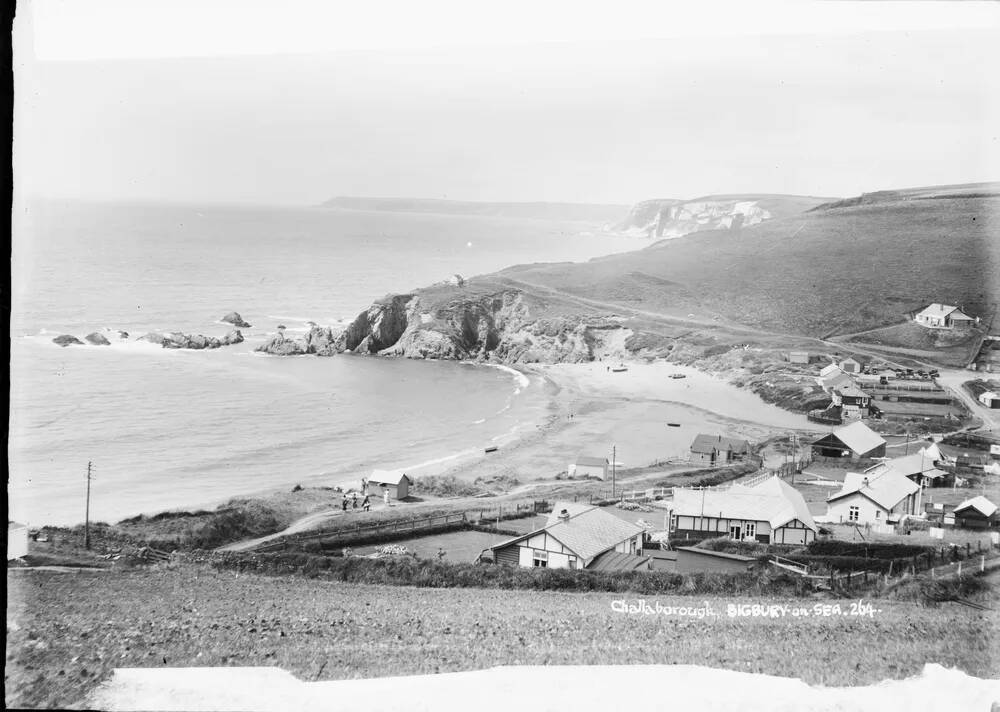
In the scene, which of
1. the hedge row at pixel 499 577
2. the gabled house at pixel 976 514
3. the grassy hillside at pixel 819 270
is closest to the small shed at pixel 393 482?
the hedge row at pixel 499 577

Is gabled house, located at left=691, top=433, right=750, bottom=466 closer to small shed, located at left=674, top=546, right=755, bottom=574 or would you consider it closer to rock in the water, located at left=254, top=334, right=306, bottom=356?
small shed, located at left=674, top=546, right=755, bottom=574

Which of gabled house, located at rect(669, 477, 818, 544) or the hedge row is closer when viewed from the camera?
the hedge row

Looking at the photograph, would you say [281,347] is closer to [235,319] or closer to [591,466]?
[235,319]

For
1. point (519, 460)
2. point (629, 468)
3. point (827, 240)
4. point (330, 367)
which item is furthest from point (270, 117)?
point (827, 240)

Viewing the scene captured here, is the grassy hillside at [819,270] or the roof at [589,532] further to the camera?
the grassy hillside at [819,270]

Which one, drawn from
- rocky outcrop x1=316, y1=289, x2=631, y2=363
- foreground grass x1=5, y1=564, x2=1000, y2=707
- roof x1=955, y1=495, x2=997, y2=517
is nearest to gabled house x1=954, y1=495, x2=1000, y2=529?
roof x1=955, y1=495, x2=997, y2=517

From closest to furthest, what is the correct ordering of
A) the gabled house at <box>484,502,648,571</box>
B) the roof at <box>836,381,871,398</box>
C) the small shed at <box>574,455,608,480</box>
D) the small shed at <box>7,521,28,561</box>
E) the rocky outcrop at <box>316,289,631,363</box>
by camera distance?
the small shed at <box>7,521,28,561</box>
the gabled house at <box>484,502,648,571</box>
the small shed at <box>574,455,608,480</box>
the roof at <box>836,381,871,398</box>
the rocky outcrop at <box>316,289,631,363</box>

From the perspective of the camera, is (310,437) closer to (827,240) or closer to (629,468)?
(629,468)

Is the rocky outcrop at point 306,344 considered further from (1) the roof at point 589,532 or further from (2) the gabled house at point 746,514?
(2) the gabled house at point 746,514
